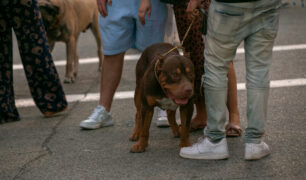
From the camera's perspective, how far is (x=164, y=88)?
145 inches

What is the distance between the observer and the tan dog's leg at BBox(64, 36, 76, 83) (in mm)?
7215

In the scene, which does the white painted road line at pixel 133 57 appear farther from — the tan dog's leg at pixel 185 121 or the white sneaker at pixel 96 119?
the tan dog's leg at pixel 185 121

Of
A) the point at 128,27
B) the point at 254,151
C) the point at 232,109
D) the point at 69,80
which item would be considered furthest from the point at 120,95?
the point at 254,151

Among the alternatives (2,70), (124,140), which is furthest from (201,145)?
(2,70)

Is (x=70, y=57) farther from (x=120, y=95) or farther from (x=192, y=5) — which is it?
(x=192, y=5)

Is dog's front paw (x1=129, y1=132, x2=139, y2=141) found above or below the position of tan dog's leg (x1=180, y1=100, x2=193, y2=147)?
below

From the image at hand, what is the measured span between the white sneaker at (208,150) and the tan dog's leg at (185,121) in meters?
0.18

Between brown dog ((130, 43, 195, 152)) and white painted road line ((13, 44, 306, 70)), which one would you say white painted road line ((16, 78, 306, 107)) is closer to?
brown dog ((130, 43, 195, 152))

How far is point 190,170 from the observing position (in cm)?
359

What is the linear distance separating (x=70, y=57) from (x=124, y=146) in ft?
11.2

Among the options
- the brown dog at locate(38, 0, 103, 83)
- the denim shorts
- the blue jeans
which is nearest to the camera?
the blue jeans

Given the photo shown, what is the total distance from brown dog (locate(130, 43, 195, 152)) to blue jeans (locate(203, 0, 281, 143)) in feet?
0.59

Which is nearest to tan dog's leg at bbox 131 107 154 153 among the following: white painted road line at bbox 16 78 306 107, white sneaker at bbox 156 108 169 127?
white sneaker at bbox 156 108 169 127

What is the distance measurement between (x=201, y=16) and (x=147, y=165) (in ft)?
4.32
